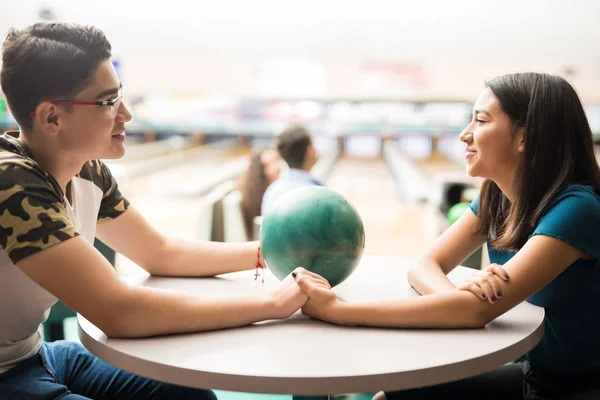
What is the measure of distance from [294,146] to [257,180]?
1.31ft

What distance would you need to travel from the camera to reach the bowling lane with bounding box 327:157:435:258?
4.05 m

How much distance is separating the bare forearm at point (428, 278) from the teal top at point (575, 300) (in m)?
0.18

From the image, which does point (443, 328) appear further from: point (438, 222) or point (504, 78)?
point (438, 222)

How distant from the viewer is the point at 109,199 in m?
1.22

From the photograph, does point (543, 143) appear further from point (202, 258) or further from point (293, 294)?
point (202, 258)

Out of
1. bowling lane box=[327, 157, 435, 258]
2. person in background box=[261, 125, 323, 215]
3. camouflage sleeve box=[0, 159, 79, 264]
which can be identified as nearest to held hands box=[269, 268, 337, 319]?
camouflage sleeve box=[0, 159, 79, 264]

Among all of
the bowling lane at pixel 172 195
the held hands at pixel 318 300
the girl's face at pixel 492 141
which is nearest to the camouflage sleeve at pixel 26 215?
the held hands at pixel 318 300

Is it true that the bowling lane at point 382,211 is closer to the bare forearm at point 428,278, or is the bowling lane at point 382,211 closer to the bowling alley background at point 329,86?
the bowling alley background at point 329,86

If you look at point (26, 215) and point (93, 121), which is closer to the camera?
point (26, 215)

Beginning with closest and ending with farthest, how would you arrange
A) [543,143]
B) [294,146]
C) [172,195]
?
[543,143], [294,146], [172,195]

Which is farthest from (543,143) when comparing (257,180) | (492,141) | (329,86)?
(329,86)

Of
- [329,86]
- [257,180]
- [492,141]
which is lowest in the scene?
[257,180]

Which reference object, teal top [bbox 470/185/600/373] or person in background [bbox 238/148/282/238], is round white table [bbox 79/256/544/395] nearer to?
teal top [bbox 470/185/600/373]

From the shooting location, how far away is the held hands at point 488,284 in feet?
3.16
